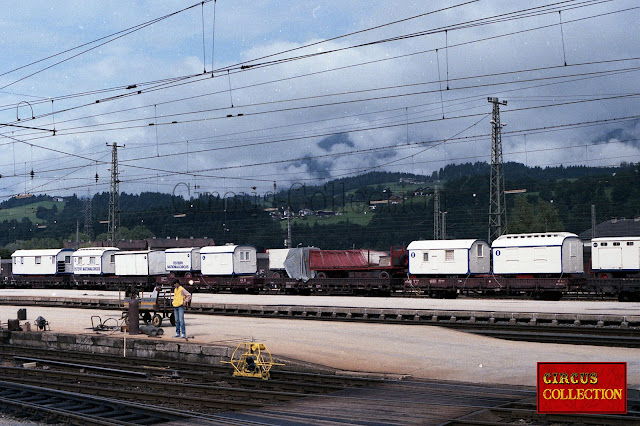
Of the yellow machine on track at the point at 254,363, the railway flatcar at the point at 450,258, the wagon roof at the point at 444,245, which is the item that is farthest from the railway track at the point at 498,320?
the wagon roof at the point at 444,245

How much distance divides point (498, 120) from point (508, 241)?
8.52 m

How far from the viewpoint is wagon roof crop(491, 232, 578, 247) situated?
129 ft

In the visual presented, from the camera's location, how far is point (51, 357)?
20.8 metres

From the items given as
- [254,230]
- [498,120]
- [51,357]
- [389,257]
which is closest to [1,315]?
[51,357]

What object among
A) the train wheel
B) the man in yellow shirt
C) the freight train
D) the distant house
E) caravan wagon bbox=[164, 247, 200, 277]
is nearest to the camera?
the man in yellow shirt

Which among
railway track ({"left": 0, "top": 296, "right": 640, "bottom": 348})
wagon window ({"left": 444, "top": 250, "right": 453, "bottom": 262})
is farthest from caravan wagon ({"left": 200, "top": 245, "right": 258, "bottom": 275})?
railway track ({"left": 0, "top": 296, "right": 640, "bottom": 348})

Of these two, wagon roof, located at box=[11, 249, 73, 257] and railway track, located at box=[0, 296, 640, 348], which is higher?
wagon roof, located at box=[11, 249, 73, 257]

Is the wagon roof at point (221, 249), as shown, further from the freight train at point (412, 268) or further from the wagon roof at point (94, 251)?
the wagon roof at point (94, 251)

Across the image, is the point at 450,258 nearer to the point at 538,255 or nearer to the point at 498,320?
the point at 538,255

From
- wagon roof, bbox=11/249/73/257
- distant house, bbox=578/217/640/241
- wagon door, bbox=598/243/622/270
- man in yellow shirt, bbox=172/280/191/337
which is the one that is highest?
distant house, bbox=578/217/640/241

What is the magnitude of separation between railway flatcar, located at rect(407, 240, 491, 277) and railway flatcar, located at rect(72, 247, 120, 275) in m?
28.1

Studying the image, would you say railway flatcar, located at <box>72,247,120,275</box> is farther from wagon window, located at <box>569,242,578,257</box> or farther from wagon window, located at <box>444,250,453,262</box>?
wagon window, located at <box>569,242,578,257</box>

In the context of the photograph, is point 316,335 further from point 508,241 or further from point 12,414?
point 508,241

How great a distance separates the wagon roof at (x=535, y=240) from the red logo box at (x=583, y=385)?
110 ft
